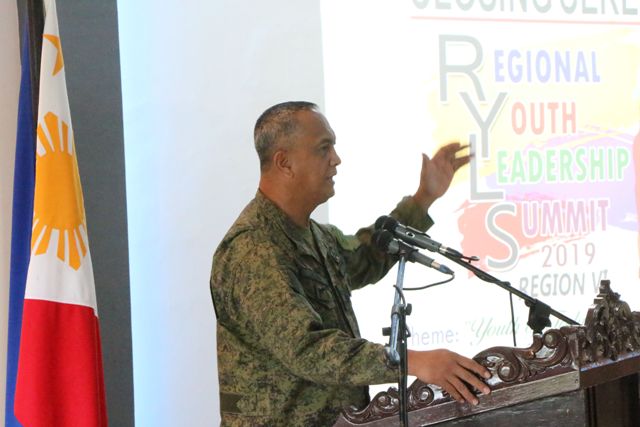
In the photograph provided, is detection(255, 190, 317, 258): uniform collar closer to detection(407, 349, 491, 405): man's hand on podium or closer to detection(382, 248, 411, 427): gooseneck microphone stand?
detection(382, 248, 411, 427): gooseneck microphone stand

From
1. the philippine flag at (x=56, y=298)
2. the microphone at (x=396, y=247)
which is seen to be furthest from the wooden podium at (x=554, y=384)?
the philippine flag at (x=56, y=298)

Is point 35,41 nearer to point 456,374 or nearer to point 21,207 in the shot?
point 21,207

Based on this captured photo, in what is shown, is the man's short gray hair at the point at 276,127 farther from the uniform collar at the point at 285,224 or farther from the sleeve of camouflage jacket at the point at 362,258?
the sleeve of camouflage jacket at the point at 362,258

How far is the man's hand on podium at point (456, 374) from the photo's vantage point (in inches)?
71.4

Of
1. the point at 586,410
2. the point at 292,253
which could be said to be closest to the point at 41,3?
the point at 292,253

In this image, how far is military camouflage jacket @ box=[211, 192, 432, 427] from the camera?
2.02 m

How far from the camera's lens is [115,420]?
11.5ft

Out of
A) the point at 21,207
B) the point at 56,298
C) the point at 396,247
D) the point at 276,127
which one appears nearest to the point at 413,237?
the point at 396,247

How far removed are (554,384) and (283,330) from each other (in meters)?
0.61

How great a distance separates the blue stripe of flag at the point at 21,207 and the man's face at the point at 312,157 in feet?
3.61

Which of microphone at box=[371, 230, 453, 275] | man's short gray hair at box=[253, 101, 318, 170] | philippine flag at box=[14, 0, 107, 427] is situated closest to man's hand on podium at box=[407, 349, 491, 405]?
microphone at box=[371, 230, 453, 275]

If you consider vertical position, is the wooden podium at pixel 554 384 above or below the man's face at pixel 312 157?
below

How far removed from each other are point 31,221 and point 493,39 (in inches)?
81.0

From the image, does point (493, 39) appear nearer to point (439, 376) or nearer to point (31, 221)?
point (31, 221)
